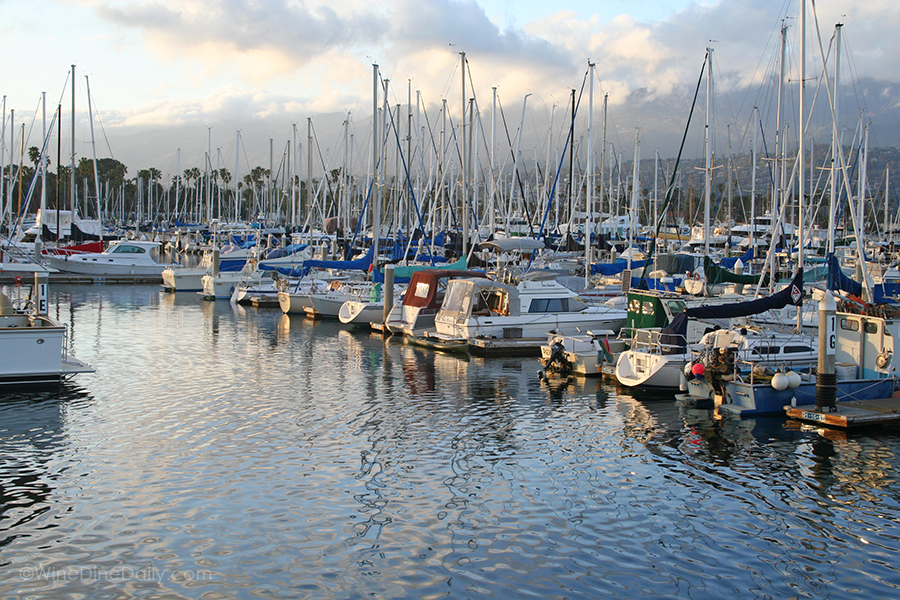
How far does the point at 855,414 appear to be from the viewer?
17469 mm

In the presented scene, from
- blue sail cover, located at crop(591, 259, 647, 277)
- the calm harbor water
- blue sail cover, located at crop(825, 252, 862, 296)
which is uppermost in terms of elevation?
blue sail cover, located at crop(591, 259, 647, 277)

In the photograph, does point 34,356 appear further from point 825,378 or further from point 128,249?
point 128,249

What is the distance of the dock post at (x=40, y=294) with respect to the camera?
21984mm

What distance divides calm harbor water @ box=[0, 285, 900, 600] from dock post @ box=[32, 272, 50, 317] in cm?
224

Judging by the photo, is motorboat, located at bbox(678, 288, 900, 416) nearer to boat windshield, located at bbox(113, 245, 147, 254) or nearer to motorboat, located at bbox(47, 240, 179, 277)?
motorboat, located at bbox(47, 240, 179, 277)

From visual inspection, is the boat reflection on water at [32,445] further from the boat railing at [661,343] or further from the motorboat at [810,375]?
the boat railing at [661,343]

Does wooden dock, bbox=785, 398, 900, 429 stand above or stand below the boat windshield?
below

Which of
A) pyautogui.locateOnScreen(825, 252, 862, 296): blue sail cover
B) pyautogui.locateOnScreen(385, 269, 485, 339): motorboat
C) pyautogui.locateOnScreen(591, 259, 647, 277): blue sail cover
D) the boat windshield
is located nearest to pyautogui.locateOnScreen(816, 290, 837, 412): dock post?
pyautogui.locateOnScreen(825, 252, 862, 296): blue sail cover

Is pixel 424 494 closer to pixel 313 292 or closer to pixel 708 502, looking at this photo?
pixel 708 502

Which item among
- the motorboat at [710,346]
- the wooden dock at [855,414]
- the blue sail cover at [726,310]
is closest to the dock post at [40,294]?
the motorboat at [710,346]

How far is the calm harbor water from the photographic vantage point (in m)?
10.3

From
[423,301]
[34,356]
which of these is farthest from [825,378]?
[34,356]

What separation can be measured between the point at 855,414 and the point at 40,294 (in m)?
20.2

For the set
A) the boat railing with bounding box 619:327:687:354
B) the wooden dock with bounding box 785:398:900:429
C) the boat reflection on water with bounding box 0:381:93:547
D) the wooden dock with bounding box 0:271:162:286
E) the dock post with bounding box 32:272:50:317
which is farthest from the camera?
the wooden dock with bounding box 0:271:162:286
